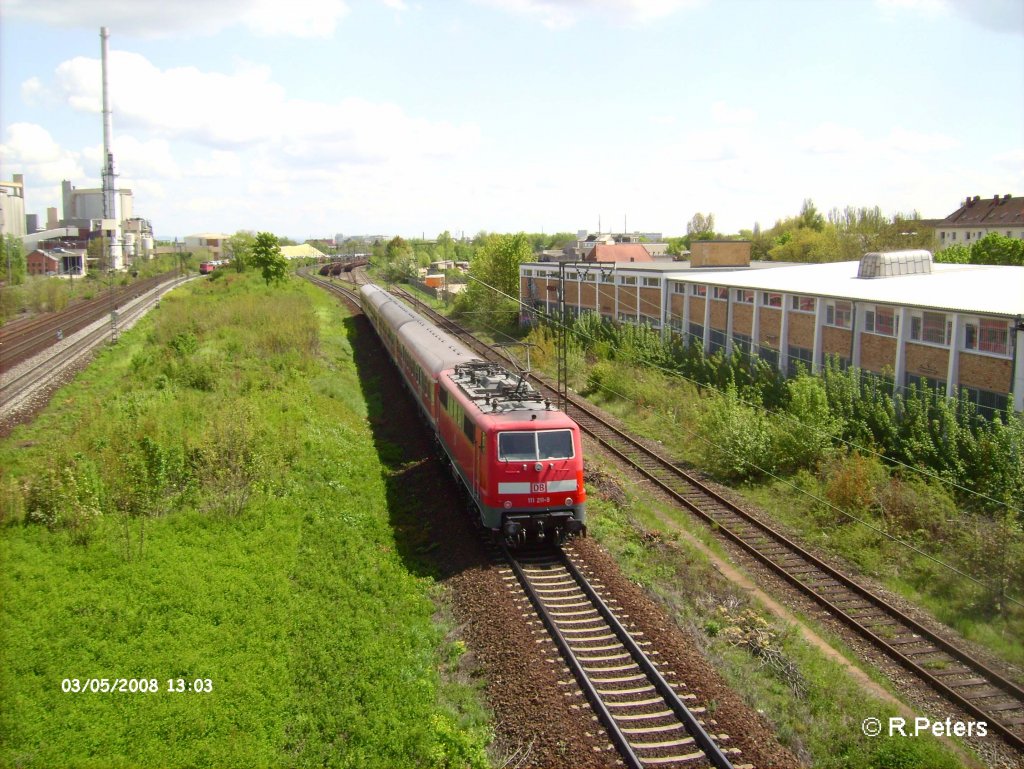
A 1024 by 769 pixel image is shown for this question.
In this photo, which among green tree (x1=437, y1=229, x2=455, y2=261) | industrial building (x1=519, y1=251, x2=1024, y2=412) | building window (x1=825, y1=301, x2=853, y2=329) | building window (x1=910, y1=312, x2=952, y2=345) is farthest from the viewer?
green tree (x1=437, y1=229, x2=455, y2=261)

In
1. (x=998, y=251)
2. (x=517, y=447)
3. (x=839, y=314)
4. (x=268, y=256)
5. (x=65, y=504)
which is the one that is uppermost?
(x=998, y=251)

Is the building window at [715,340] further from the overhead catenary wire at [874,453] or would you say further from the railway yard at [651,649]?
the railway yard at [651,649]

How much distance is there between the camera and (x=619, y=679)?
34.5ft

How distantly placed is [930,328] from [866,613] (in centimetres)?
1268

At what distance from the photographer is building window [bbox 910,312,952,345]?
22562 millimetres

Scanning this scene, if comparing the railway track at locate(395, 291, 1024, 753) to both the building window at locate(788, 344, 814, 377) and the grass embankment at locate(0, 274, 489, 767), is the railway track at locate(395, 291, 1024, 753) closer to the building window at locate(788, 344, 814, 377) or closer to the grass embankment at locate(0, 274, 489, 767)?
the grass embankment at locate(0, 274, 489, 767)

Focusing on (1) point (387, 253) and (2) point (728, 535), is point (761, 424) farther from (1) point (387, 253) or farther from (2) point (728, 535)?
(1) point (387, 253)

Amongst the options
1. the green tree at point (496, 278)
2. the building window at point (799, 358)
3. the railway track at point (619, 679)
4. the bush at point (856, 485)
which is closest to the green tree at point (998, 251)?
the green tree at point (496, 278)

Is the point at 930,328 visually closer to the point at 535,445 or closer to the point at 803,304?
the point at 803,304

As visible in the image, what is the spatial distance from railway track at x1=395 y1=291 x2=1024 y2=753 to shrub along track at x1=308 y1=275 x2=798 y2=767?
10.9 feet

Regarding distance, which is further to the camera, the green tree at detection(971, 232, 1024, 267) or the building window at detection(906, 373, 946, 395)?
the green tree at detection(971, 232, 1024, 267)

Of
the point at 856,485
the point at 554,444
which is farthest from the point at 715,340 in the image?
the point at 554,444

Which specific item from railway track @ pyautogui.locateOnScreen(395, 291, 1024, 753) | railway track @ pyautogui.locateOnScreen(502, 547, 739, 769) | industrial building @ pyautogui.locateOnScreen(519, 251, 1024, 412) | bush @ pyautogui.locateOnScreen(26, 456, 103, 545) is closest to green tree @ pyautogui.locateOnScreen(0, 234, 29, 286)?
industrial building @ pyautogui.locateOnScreen(519, 251, 1024, 412)

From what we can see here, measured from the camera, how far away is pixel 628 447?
2436 centimetres
